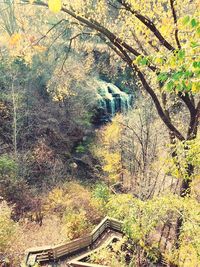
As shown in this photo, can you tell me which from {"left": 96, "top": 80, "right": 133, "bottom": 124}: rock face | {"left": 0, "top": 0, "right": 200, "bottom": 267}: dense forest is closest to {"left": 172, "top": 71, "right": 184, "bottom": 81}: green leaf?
{"left": 0, "top": 0, "right": 200, "bottom": 267}: dense forest

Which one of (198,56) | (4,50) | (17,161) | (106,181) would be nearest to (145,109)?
(106,181)

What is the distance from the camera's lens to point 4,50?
20.8 meters

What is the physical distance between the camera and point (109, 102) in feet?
84.1

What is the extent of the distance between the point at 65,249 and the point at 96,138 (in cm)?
1320

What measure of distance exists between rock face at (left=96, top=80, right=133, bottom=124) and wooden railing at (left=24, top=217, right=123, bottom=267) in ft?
45.2

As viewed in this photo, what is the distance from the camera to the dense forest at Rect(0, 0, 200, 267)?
7.26m

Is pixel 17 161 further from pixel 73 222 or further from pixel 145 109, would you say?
pixel 145 109

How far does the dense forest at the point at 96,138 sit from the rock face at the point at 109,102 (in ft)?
0.30

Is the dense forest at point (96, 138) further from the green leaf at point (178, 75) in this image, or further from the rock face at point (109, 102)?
the green leaf at point (178, 75)

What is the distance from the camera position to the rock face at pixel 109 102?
83.1 feet

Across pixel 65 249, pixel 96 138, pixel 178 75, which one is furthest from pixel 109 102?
pixel 178 75

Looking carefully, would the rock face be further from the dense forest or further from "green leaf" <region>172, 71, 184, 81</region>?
"green leaf" <region>172, 71, 184, 81</region>

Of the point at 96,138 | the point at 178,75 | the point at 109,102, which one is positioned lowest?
the point at 96,138

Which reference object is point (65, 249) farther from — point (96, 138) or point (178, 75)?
point (96, 138)
